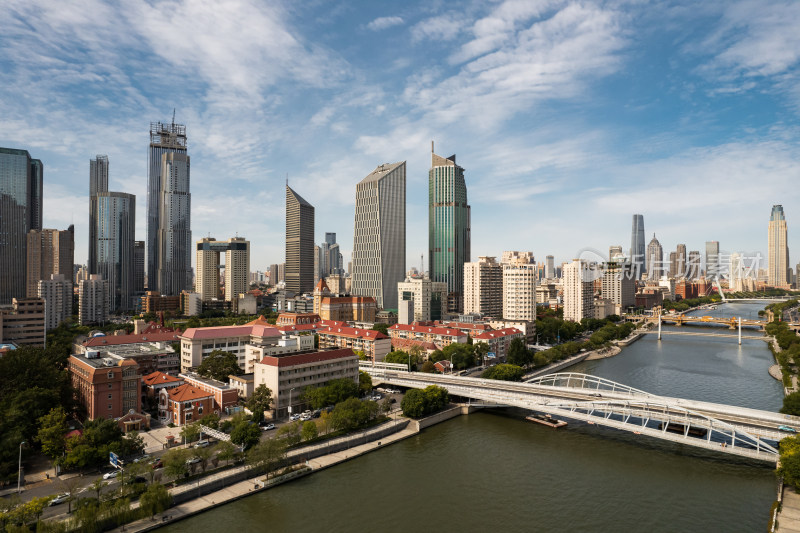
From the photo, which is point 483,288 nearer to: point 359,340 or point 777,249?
point 359,340

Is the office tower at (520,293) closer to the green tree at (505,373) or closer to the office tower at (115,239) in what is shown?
the green tree at (505,373)

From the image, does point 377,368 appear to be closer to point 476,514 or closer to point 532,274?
point 476,514

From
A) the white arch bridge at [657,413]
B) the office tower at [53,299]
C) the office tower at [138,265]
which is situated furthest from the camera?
the office tower at [138,265]

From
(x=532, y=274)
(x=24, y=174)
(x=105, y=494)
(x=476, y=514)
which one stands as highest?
(x=24, y=174)

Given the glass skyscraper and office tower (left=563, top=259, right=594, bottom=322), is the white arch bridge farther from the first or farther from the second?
the glass skyscraper

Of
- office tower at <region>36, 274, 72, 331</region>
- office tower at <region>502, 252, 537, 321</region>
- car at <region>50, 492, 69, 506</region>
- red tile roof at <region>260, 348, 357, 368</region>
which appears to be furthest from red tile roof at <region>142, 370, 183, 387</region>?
office tower at <region>502, 252, 537, 321</region>

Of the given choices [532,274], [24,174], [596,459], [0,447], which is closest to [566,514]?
[596,459]

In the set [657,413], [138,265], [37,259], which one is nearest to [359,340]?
[657,413]

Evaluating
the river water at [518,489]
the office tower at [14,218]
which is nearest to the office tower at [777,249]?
the river water at [518,489]
